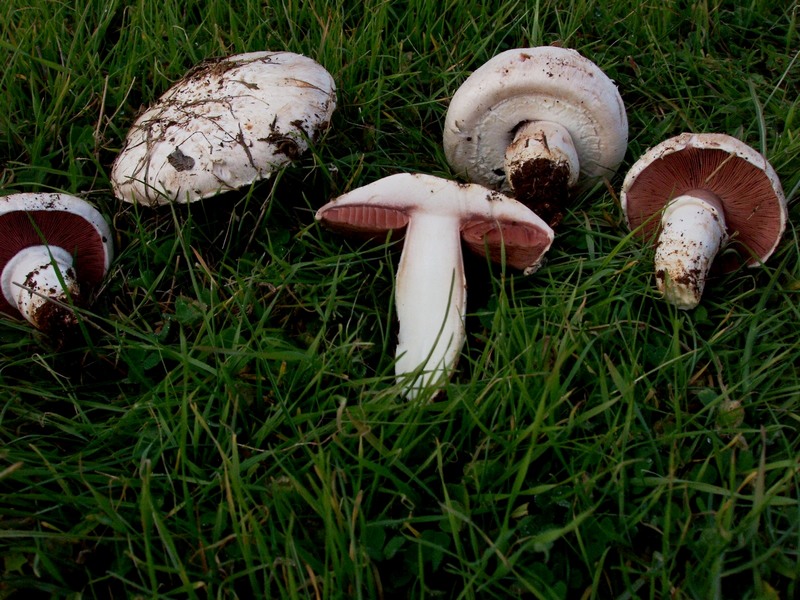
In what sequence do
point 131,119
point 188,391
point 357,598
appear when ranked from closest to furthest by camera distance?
point 357,598, point 188,391, point 131,119

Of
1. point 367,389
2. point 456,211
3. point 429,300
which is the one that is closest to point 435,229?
point 456,211

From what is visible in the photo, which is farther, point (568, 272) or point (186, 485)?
point (568, 272)

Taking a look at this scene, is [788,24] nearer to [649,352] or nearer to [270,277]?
[649,352]

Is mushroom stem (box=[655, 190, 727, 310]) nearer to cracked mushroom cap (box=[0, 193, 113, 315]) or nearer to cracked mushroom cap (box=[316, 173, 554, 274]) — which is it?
cracked mushroom cap (box=[316, 173, 554, 274])

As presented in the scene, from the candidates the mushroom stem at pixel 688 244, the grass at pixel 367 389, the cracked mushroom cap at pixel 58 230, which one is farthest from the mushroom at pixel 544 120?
the cracked mushroom cap at pixel 58 230

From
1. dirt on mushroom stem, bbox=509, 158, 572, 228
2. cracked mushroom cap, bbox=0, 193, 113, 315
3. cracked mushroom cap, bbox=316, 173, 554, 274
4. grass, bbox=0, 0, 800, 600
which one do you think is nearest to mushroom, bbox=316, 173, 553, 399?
cracked mushroom cap, bbox=316, 173, 554, 274

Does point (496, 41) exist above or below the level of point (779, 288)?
above

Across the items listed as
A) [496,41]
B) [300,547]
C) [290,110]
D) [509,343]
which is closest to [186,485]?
[300,547]

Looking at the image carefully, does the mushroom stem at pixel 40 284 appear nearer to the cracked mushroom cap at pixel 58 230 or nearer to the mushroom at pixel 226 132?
the cracked mushroom cap at pixel 58 230
